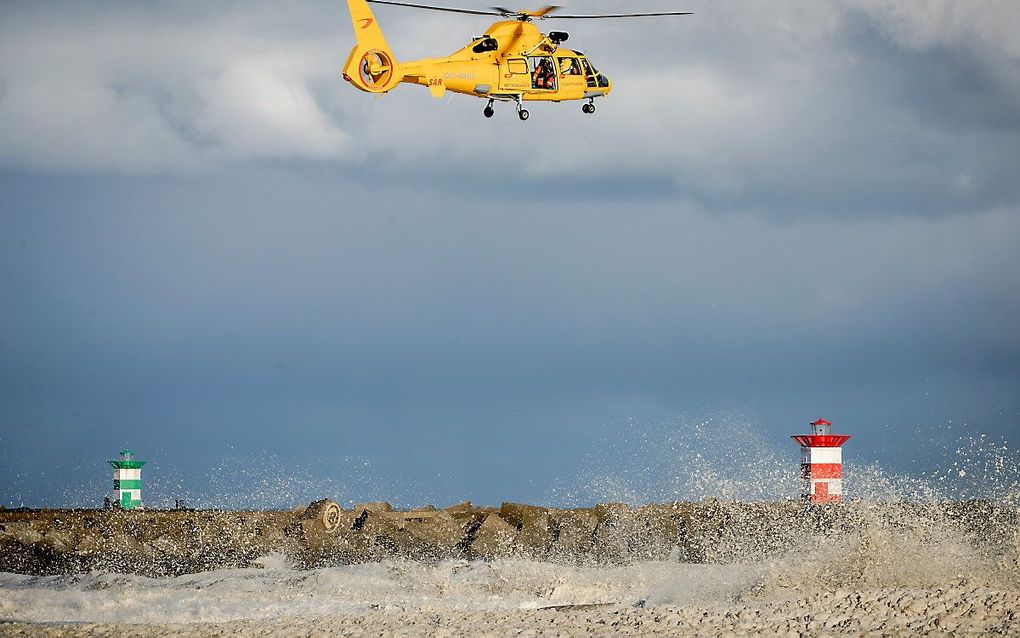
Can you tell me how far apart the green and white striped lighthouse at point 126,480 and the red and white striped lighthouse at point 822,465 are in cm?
950

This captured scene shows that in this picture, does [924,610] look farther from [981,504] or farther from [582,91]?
[582,91]

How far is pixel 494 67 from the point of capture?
24.4 meters

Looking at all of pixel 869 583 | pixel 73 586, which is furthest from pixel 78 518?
pixel 869 583

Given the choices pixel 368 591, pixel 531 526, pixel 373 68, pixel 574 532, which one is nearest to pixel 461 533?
pixel 531 526

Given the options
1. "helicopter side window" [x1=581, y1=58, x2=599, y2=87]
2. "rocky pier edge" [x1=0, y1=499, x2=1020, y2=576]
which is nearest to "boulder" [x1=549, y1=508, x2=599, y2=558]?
"rocky pier edge" [x1=0, y1=499, x2=1020, y2=576]

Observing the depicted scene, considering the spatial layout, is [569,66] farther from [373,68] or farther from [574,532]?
[574,532]

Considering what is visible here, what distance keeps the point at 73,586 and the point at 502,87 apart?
14984mm

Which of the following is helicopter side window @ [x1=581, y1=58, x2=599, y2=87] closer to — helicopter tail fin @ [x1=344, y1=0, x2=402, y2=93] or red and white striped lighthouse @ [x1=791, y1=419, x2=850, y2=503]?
helicopter tail fin @ [x1=344, y1=0, x2=402, y2=93]

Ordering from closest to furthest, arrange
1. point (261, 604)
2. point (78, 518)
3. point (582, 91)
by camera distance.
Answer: point (261, 604)
point (78, 518)
point (582, 91)

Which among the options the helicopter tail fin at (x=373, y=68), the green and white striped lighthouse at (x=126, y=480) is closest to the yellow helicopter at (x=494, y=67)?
the helicopter tail fin at (x=373, y=68)

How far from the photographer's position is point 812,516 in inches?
511

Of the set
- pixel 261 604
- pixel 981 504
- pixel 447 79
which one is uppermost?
pixel 447 79

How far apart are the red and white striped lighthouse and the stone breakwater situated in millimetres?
796

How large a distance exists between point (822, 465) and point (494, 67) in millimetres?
12444
